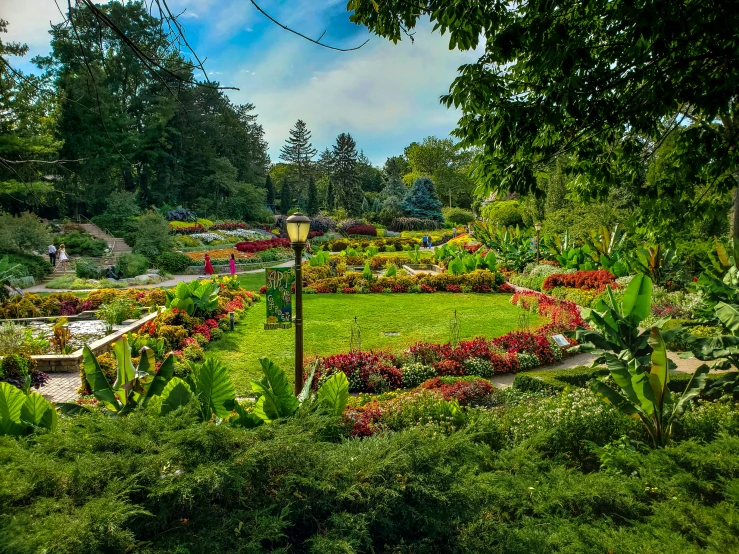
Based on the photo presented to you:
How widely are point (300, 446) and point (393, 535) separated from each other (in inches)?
32.4

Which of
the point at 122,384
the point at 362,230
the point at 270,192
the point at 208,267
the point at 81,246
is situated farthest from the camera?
the point at 270,192

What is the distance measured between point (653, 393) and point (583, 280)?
429 inches

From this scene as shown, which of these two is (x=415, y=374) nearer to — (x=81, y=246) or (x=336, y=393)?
(x=336, y=393)

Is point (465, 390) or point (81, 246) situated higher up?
point (81, 246)

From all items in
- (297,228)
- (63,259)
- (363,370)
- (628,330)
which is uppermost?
(297,228)

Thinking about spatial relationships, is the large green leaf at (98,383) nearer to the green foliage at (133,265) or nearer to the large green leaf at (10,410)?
the large green leaf at (10,410)

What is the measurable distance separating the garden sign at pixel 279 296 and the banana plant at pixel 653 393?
4250 mm

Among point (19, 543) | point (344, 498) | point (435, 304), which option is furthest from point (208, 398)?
point (435, 304)

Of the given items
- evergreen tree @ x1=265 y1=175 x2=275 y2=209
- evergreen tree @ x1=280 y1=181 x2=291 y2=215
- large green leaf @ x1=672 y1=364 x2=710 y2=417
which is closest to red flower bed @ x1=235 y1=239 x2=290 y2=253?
large green leaf @ x1=672 y1=364 x2=710 y2=417

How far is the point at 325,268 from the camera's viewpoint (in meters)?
19.7

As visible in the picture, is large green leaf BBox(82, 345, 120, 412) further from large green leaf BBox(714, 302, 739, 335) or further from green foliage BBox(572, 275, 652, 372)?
large green leaf BBox(714, 302, 739, 335)

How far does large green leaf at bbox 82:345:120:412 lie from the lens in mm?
4262

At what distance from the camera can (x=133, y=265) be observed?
20.4 metres

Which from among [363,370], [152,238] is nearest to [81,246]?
[152,238]
